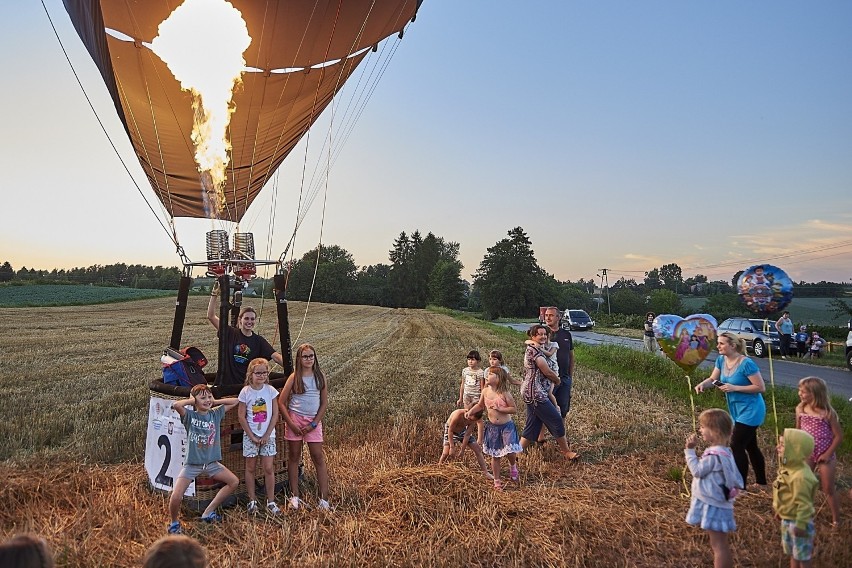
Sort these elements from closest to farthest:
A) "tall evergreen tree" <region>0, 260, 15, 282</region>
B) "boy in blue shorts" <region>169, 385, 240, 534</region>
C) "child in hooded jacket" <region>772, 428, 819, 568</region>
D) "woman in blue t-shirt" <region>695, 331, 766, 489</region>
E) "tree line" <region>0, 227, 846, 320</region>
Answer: "child in hooded jacket" <region>772, 428, 819, 568</region> → "boy in blue shorts" <region>169, 385, 240, 534</region> → "woman in blue t-shirt" <region>695, 331, 766, 489</region> → "tall evergreen tree" <region>0, 260, 15, 282</region> → "tree line" <region>0, 227, 846, 320</region>

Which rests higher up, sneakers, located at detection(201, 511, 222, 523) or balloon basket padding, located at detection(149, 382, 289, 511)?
balloon basket padding, located at detection(149, 382, 289, 511)

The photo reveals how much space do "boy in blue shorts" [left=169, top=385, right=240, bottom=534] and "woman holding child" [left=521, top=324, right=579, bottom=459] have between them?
305 cm

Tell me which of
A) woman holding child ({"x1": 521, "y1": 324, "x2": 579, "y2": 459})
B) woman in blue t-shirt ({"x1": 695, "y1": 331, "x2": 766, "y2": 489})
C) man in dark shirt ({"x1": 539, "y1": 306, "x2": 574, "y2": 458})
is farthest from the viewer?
man in dark shirt ({"x1": 539, "y1": 306, "x2": 574, "y2": 458})

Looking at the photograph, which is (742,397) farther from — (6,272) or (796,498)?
Result: (6,272)

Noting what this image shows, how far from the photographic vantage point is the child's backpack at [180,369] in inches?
192

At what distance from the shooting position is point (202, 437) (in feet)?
13.9

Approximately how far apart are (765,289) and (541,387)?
2.26 m

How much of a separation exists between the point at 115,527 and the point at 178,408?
863 millimetres

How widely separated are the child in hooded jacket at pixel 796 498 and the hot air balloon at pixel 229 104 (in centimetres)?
365

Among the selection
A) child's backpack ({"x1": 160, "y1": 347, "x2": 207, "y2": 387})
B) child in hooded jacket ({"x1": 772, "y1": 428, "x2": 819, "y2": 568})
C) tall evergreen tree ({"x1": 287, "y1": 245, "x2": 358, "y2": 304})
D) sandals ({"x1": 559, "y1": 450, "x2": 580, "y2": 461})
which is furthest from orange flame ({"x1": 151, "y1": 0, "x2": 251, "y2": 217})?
tall evergreen tree ({"x1": 287, "y1": 245, "x2": 358, "y2": 304})

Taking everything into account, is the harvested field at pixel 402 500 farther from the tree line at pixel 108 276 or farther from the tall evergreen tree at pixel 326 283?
the tall evergreen tree at pixel 326 283

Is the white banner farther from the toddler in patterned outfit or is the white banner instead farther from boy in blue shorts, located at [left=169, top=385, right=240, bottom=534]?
the toddler in patterned outfit

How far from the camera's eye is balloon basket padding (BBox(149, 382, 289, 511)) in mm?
4438

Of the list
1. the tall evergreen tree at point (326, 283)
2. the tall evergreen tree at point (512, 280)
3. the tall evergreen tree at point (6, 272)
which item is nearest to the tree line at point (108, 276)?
the tall evergreen tree at point (6, 272)
